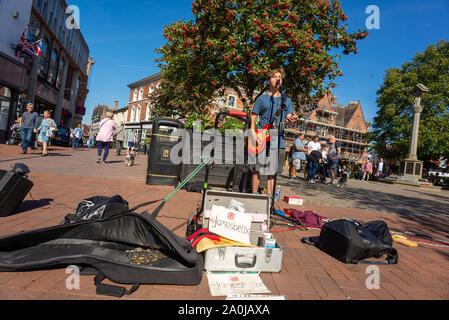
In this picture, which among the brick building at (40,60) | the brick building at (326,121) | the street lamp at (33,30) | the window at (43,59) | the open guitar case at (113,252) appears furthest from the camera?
the brick building at (326,121)

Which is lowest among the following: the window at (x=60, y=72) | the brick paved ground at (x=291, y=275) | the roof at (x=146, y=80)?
the brick paved ground at (x=291, y=275)

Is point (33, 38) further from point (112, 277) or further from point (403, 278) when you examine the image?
point (403, 278)

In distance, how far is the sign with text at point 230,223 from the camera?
2.53 metres

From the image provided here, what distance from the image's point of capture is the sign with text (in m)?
2.53

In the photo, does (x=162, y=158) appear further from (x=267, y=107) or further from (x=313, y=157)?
(x=313, y=157)

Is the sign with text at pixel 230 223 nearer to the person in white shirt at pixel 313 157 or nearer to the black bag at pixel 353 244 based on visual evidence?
the black bag at pixel 353 244

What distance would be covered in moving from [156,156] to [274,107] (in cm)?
377

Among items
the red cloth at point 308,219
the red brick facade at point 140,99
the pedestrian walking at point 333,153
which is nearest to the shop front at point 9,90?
the red cloth at point 308,219

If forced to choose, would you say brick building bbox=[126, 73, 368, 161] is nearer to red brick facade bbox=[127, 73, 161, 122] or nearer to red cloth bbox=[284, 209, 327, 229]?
red brick facade bbox=[127, 73, 161, 122]

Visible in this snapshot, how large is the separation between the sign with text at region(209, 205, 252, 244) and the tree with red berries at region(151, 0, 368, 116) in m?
7.77

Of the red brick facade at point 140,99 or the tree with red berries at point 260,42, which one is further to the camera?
the red brick facade at point 140,99

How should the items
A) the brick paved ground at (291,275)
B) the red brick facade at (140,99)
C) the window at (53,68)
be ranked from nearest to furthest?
the brick paved ground at (291,275), the window at (53,68), the red brick facade at (140,99)

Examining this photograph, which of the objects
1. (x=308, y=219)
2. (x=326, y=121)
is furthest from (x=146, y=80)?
(x=308, y=219)

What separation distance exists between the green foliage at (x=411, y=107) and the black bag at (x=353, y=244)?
33.6m
